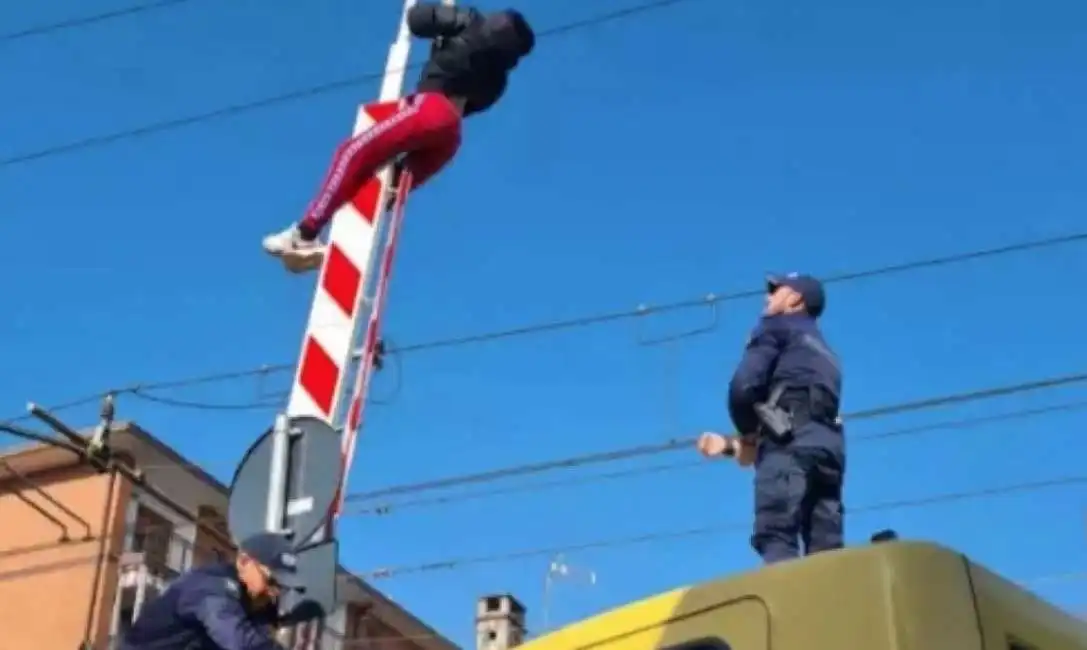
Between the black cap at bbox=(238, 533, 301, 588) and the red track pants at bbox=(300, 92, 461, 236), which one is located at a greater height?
the red track pants at bbox=(300, 92, 461, 236)

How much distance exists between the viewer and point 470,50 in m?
7.35

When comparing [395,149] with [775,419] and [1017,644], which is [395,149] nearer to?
[775,419]

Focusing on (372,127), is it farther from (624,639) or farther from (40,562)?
(40,562)

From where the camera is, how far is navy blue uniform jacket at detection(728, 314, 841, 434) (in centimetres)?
589

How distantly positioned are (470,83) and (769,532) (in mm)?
2739

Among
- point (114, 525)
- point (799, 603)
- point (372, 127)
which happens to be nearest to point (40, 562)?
point (114, 525)

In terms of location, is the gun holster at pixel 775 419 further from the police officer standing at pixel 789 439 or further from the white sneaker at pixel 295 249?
the white sneaker at pixel 295 249

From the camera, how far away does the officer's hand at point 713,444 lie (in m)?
5.86

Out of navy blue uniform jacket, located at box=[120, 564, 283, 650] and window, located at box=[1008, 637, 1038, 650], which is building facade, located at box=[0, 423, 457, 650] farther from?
window, located at box=[1008, 637, 1038, 650]

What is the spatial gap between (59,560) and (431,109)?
20230mm

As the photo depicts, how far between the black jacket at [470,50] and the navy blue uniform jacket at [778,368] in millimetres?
2035

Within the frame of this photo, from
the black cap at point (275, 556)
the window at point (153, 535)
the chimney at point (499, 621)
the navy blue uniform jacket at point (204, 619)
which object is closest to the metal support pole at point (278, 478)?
the black cap at point (275, 556)

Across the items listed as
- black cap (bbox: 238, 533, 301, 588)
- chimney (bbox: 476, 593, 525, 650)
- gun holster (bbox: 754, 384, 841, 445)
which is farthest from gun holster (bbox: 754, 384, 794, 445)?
chimney (bbox: 476, 593, 525, 650)

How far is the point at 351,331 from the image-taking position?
21.2 feet
